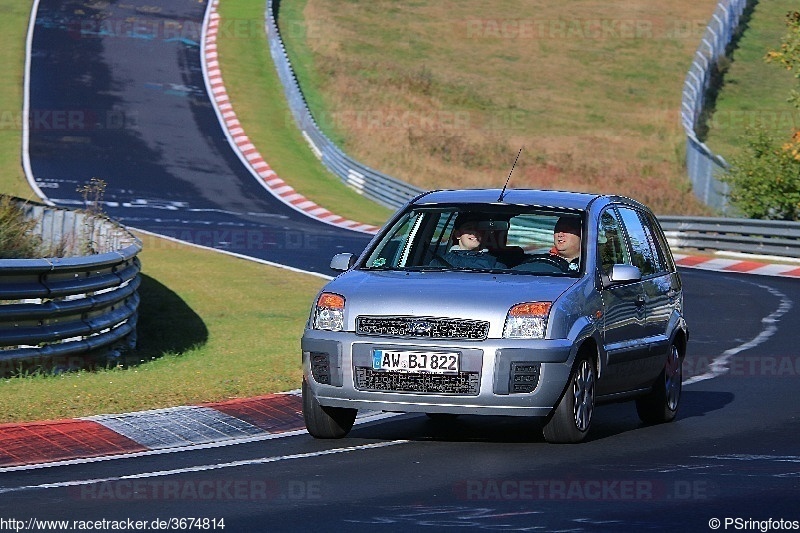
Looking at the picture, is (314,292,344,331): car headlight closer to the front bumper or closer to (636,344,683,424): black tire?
the front bumper

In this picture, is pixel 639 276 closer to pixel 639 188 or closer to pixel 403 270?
pixel 403 270

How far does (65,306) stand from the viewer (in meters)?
14.0

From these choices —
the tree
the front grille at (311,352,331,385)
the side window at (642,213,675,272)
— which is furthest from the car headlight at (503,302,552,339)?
the tree

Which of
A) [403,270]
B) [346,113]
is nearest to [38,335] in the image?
[403,270]

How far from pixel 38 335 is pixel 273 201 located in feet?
80.9

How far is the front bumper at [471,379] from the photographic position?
9680mm

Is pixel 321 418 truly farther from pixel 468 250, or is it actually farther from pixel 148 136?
pixel 148 136

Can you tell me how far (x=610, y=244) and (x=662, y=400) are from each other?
1.33m

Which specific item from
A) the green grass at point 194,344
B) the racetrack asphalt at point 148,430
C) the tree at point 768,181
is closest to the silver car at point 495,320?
the racetrack asphalt at point 148,430

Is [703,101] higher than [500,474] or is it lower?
lower

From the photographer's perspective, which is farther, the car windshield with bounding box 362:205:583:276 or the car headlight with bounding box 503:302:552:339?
the car windshield with bounding box 362:205:583:276

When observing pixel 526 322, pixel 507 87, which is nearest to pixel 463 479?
pixel 526 322

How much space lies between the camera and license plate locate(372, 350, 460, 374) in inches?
381

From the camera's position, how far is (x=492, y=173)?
44562 mm
